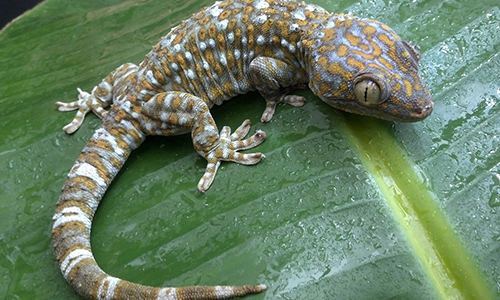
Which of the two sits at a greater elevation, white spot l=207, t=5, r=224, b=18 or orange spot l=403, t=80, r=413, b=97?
white spot l=207, t=5, r=224, b=18

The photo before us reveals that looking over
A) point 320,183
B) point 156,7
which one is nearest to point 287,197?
point 320,183

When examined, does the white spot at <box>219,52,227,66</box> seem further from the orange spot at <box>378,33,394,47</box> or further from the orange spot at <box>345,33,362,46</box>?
the orange spot at <box>378,33,394,47</box>

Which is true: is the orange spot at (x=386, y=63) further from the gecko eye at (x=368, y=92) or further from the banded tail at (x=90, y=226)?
the banded tail at (x=90, y=226)

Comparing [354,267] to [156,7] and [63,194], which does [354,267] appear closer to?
[63,194]

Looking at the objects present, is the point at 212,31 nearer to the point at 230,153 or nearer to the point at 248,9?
the point at 248,9

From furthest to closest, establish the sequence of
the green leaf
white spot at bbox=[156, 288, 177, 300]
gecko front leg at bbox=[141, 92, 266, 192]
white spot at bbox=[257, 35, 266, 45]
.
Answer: white spot at bbox=[257, 35, 266, 45]
gecko front leg at bbox=[141, 92, 266, 192]
white spot at bbox=[156, 288, 177, 300]
the green leaf

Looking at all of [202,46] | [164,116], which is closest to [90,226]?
[164,116]

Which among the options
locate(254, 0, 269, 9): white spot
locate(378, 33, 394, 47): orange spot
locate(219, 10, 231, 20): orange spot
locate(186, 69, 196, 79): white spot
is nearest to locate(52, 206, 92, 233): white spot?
locate(186, 69, 196, 79): white spot
